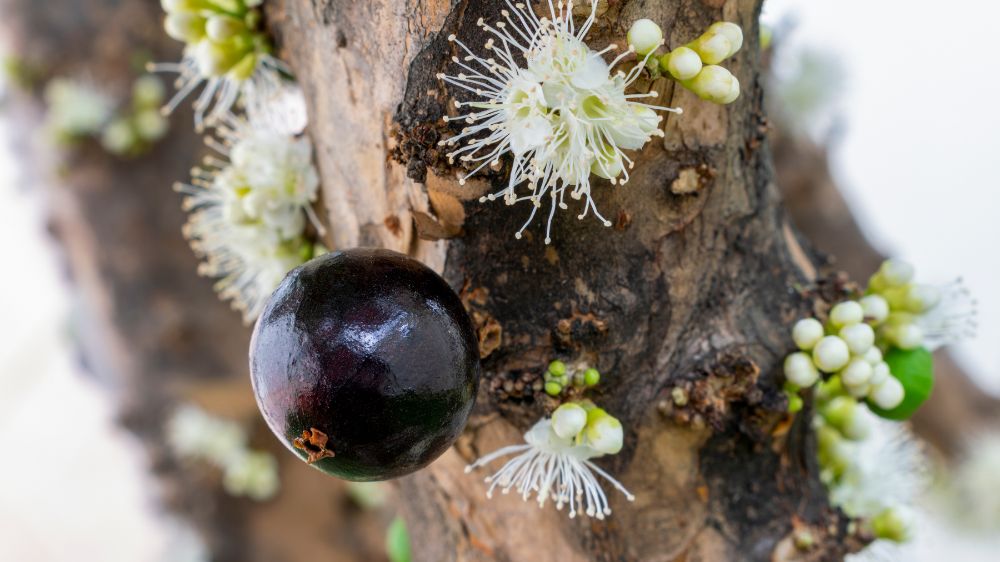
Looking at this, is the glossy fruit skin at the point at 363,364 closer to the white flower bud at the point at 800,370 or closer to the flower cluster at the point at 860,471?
the white flower bud at the point at 800,370

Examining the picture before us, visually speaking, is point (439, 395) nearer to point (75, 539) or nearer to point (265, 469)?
point (265, 469)

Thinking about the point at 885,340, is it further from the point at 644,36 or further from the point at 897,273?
the point at 644,36

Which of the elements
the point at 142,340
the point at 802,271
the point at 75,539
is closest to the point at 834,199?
the point at 802,271

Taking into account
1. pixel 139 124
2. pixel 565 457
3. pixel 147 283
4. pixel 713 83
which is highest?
pixel 713 83

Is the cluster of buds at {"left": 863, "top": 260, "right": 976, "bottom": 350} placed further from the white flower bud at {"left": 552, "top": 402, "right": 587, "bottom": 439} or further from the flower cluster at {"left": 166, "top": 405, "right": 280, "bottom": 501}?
the flower cluster at {"left": 166, "top": 405, "right": 280, "bottom": 501}

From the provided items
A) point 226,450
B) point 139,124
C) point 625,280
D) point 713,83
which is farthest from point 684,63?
point 226,450

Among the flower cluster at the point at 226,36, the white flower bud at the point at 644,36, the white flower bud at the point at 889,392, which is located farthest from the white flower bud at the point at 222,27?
the white flower bud at the point at 889,392

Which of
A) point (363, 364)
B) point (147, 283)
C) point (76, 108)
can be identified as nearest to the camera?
point (363, 364)
